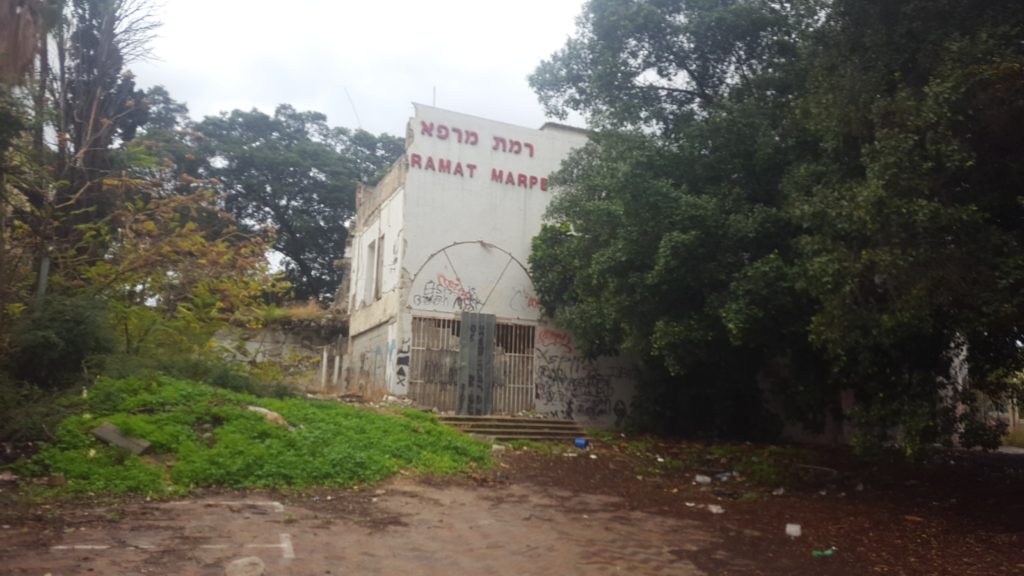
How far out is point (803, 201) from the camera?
10180 millimetres

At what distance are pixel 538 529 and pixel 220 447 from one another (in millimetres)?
4253

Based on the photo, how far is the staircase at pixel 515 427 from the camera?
639 inches

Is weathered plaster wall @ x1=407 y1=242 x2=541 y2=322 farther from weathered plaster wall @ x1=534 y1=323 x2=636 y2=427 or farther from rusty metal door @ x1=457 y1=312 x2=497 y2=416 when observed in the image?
weathered plaster wall @ x1=534 y1=323 x2=636 y2=427

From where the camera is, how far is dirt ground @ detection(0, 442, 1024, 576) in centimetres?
655

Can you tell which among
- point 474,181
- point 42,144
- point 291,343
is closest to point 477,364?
point 474,181

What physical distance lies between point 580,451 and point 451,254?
19.2 feet

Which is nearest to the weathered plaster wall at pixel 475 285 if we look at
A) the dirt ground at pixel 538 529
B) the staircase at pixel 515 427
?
the staircase at pixel 515 427

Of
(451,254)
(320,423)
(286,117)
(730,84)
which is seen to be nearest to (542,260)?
Result: (451,254)

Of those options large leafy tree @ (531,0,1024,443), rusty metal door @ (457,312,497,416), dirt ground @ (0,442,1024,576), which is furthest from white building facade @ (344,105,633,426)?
dirt ground @ (0,442,1024,576)

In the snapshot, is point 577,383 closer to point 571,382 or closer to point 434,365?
point 571,382

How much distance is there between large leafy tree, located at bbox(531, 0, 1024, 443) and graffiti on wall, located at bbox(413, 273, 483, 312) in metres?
2.37

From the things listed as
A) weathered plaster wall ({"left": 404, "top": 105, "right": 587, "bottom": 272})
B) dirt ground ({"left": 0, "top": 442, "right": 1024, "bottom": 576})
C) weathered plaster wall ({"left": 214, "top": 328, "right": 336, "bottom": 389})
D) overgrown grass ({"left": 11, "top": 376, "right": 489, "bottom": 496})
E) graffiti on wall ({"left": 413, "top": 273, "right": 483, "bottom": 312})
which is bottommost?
dirt ground ({"left": 0, "top": 442, "right": 1024, "bottom": 576})

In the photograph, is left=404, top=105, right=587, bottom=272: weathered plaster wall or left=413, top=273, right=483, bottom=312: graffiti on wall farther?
left=404, top=105, right=587, bottom=272: weathered plaster wall

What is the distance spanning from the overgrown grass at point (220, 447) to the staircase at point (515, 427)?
292 centimetres
